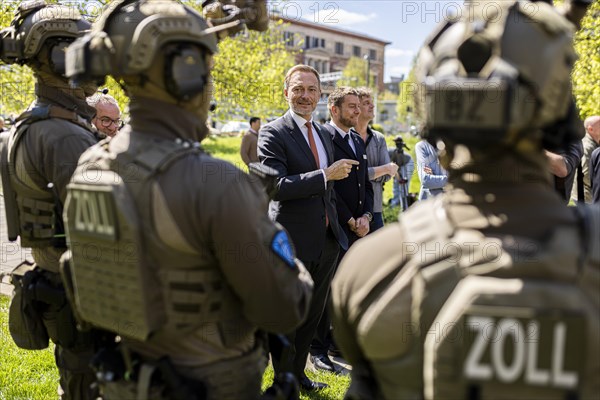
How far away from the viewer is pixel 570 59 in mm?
1352

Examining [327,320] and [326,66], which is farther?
[326,66]

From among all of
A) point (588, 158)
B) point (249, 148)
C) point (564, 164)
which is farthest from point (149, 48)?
point (249, 148)

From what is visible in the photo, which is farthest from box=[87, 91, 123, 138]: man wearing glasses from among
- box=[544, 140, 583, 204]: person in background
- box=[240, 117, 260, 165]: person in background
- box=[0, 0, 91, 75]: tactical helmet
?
box=[240, 117, 260, 165]: person in background

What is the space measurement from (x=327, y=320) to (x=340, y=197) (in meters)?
1.04

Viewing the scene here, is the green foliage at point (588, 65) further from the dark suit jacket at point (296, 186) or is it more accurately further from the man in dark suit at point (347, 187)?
the dark suit jacket at point (296, 186)

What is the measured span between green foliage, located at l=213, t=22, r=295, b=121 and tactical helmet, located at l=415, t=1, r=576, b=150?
5418mm

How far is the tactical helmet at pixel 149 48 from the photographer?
187 cm

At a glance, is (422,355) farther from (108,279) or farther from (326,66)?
(326,66)

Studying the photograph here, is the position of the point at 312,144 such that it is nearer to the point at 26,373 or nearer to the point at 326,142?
the point at 326,142

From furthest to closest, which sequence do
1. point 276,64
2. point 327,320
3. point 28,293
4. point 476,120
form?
point 276,64, point 327,320, point 28,293, point 476,120

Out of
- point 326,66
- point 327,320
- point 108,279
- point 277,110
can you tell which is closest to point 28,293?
point 108,279

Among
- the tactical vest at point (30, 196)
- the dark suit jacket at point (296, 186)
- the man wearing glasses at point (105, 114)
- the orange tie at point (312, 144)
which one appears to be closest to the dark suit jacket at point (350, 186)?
the orange tie at point (312, 144)

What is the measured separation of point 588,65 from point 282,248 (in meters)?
11.2

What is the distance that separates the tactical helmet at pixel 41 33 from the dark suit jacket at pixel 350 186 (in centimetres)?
216
